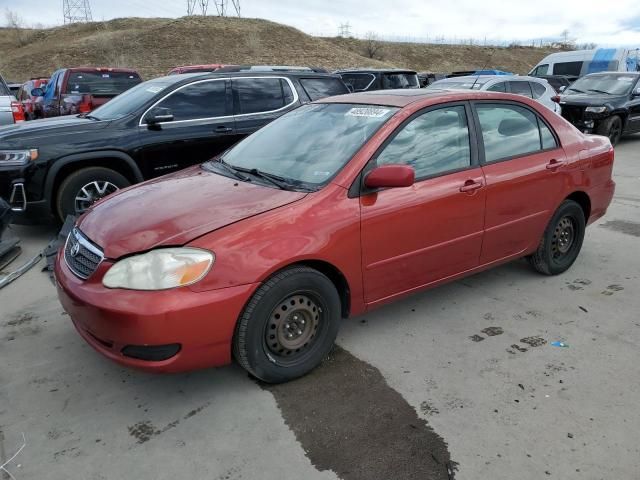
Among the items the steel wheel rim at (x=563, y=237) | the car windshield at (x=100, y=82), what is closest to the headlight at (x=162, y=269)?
the steel wheel rim at (x=563, y=237)

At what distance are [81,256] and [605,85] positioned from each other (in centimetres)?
1336

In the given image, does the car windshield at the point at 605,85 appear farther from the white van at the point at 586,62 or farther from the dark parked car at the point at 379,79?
the white van at the point at 586,62

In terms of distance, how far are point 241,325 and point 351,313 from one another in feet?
2.60

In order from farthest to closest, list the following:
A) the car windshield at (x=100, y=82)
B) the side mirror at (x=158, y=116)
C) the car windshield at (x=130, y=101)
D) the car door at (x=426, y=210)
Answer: the car windshield at (x=100, y=82)
the car windshield at (x=130, y=101)
the side mirror at (x=158, y=116)
the car door at (x=426, y=210)

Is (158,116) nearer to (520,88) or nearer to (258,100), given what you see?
(258,100)

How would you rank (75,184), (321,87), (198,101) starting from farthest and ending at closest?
1. (321,87)
2. (198,101)
3. (75,184)

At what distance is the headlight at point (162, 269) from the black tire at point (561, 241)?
299cm

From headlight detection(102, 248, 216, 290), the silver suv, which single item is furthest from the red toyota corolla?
the silver suv

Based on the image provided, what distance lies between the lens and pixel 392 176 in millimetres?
2980

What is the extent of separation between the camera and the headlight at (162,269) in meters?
2.56

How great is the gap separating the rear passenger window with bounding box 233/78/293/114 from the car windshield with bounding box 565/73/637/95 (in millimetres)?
9293

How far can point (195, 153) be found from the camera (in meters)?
6.12

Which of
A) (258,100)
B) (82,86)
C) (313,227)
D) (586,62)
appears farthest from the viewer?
(586,62)

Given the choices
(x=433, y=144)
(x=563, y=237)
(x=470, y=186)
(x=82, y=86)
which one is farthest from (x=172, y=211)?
(x=82, y=86)
